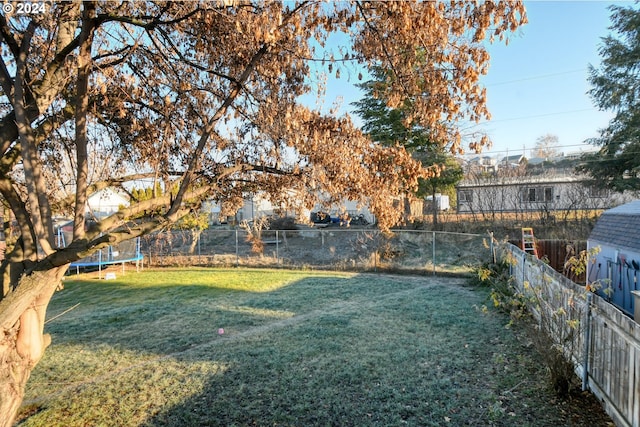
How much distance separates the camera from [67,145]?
16.9 ft

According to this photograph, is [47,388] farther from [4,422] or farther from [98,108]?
[98,108]

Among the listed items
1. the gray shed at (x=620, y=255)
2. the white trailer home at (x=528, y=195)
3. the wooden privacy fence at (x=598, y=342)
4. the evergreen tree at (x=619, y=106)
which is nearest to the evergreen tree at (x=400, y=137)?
the white trailer home at (x=528, y=195)

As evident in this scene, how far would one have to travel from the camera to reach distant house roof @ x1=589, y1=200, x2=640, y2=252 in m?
8.16

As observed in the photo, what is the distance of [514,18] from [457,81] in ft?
2.05

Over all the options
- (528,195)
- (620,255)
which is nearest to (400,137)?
(528,195)

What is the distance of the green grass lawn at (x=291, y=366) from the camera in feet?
14.1

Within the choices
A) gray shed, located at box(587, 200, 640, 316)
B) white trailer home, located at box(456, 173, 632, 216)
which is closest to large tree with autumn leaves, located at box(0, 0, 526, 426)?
gray shed, located at box(587, 200, 640, 316)

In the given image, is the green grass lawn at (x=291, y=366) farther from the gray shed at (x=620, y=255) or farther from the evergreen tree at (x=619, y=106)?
the evergreen tree at (x=619, y=106)

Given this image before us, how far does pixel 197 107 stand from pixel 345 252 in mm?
14916

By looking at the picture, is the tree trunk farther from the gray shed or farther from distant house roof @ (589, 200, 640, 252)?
distant house roof @ (589, 200, 640, 252)

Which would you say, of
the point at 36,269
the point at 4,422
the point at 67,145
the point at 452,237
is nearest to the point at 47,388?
the point at 4,422

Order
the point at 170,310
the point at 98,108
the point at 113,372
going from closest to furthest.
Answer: the point at 98,108 → the point at 113,372 → the point at 170,310

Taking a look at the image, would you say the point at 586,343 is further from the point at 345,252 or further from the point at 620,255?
the point at 345,252

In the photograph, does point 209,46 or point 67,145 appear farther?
point 67,145
